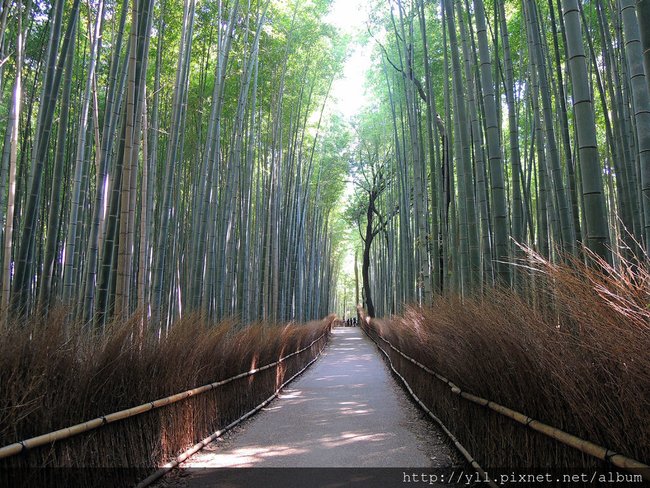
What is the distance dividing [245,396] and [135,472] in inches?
86.2

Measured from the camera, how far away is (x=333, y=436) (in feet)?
12.0

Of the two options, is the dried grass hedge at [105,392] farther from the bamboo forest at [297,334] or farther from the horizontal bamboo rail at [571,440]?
the horizontal bamboo rail at [571,440]

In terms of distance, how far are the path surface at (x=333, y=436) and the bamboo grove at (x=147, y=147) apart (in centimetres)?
115

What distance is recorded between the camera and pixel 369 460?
9.81 feet

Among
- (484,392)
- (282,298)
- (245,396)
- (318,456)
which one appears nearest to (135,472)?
(318,456)

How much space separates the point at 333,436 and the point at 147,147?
13.5 feet

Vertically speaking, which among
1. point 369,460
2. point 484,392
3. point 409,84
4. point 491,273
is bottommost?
point 369,460

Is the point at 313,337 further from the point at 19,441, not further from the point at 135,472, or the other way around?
the point at 19,441

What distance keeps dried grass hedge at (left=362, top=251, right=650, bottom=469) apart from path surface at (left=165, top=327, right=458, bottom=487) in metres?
0.45

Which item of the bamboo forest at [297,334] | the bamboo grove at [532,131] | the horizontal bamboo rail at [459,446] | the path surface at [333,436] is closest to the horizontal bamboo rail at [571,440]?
the bamboo forest at [297,334]

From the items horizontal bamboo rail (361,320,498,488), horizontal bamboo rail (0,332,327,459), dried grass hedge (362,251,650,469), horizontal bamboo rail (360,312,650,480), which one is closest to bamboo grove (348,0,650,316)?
dried grass hedge (362,251,650,469)

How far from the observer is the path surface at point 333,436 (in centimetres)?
298

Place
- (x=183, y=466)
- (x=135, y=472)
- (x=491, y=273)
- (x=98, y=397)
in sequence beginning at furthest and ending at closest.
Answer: (x=491, y=273), (x=183, y=466), (x=135, y=472), (x=98, y=397)

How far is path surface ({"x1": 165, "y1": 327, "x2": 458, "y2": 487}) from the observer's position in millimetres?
2980
